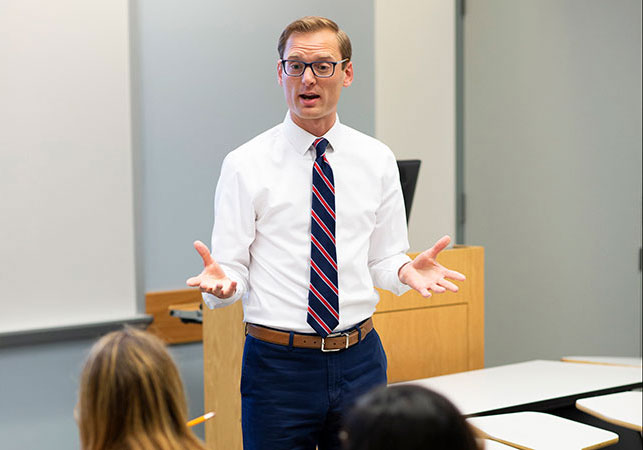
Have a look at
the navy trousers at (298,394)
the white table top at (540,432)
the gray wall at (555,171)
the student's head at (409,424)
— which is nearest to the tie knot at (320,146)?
the navy trousers at (298,394)

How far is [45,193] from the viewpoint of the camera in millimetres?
3303

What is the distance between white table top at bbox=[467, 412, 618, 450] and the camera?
2205 millimetres

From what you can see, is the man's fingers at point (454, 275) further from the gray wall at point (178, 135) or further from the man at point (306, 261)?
the gray wall at point (178, 135)

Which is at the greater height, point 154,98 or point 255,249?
point 154,98

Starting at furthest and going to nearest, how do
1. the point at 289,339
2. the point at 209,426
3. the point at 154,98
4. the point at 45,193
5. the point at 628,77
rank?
the point at 628,77 → the point at 154,98 → the point at 45,193 → the point at 209,426 → the point at 289,339

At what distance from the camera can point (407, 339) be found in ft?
9.83

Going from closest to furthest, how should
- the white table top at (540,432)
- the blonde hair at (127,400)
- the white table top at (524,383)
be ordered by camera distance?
1. the blonde hair at (127,400)
2. the white table top at (540,432)
3. the white table top at (524,383)

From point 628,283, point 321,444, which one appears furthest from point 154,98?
point 628,283

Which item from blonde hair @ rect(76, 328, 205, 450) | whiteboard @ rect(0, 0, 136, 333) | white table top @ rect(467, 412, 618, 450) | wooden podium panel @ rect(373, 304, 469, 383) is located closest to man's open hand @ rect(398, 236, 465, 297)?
white table top @ rect(467, 412, 618, 450)

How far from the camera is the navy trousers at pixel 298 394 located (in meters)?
1.84

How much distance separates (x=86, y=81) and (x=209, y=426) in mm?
1615

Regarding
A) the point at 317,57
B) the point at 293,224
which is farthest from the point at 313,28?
the point at 293,224

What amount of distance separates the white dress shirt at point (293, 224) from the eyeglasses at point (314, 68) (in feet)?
0.42

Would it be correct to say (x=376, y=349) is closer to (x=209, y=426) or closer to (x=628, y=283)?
(x=209, y=426)
